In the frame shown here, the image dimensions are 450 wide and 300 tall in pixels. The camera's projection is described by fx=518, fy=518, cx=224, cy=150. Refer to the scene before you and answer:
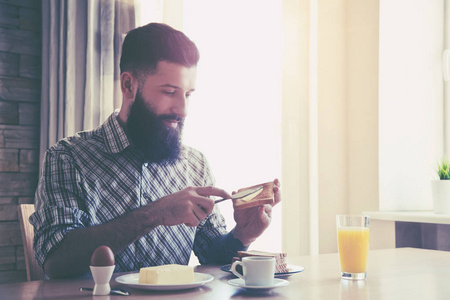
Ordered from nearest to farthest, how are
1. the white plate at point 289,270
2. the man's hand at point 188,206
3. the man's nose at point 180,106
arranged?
the white plate at point 289,270 < the man's hand at point 188,206 < the man's nose at point 180,106

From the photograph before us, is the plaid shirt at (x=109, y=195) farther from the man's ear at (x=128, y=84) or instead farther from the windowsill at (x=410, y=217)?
the windowsill at (x=410, y=217)

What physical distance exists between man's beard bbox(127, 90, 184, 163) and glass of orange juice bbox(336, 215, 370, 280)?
0.64 metres

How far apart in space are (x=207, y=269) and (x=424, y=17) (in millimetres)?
2061

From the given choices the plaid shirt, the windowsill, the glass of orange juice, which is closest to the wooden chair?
the plaid shirt

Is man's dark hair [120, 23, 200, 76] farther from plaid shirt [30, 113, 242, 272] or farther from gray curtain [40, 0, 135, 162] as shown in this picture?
gray curtain [40, 0, 135, 162]

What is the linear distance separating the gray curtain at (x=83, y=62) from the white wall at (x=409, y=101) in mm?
1281

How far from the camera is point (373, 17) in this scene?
103 inches

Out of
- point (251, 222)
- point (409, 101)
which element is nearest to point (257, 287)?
point (251, 222)

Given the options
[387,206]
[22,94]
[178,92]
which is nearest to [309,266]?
[178,92]

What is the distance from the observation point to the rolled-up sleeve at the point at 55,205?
1.33 metres

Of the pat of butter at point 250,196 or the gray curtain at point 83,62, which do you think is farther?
the gray curtain at point 83,62

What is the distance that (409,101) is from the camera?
2645mm

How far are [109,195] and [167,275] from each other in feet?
1.84

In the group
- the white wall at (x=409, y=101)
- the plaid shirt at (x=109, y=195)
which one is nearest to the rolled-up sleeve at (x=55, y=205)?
the plaid shirt at (x=109, y=195)
